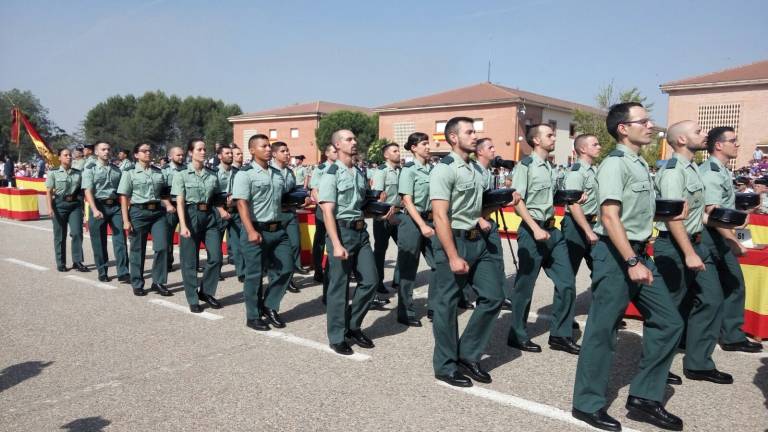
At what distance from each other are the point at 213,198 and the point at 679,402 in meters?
5.25

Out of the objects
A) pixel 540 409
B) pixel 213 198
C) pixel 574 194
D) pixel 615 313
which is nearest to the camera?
pixel 615 313

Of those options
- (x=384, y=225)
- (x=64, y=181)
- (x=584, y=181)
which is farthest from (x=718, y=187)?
(x=64, y=181)

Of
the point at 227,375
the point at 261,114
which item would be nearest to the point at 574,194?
the point at 227,375

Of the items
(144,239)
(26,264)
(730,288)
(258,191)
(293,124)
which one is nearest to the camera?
(730,288)

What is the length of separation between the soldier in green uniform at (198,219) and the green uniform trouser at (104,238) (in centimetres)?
166

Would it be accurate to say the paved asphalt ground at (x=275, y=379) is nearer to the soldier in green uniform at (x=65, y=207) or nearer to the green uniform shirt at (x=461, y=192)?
the green uniform shirt at (x=461, y=192)

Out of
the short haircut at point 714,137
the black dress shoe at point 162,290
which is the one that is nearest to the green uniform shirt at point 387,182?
the black dress shoe at point 162,290

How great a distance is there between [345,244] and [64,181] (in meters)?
5.61

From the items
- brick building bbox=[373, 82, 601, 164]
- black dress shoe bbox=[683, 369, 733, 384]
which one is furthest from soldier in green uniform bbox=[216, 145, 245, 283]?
brick building bbox=[373, 82, 601, 164]

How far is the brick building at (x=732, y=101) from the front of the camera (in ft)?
115

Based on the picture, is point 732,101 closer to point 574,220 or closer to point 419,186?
point 419,186

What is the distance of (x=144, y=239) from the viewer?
743cm

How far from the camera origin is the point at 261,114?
212 ft

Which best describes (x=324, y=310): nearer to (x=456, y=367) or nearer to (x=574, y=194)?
(x=456, y=367)
